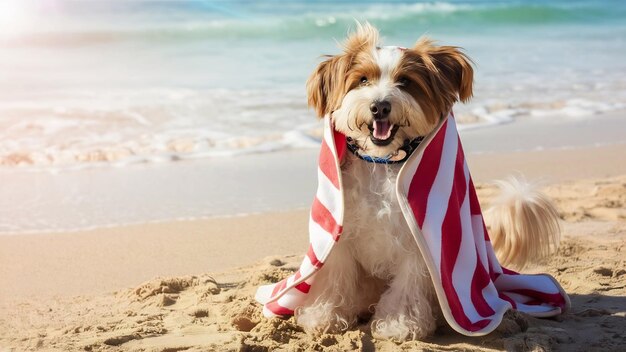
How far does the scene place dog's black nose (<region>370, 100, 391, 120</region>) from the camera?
331 centimetres

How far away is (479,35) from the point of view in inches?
766

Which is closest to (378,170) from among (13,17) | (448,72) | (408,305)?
(448,72)

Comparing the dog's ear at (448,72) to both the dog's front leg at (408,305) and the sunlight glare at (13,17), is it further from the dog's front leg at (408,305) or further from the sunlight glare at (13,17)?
the sunlight glare at (13,17)

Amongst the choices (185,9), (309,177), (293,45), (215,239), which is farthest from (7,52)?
(215,239)

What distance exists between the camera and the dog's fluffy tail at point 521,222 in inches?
172

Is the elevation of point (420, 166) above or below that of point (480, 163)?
above

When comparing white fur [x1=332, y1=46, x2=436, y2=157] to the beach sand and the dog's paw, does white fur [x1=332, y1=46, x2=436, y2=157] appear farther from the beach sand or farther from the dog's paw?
the beach sand

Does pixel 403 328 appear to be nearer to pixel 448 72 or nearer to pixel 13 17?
pixel 448 72

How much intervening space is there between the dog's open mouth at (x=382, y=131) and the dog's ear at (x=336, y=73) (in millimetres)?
194

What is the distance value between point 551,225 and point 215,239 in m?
2.30

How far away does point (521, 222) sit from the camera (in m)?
4.44

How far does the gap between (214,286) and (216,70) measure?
29.8 ft

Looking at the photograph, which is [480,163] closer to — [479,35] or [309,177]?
[309,177]

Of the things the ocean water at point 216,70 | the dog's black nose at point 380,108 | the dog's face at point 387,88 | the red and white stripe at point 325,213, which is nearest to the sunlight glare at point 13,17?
the ocean water at point 216,70
